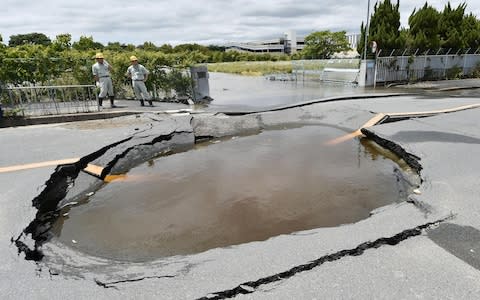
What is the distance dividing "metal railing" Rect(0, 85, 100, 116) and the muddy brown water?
500 centimetres

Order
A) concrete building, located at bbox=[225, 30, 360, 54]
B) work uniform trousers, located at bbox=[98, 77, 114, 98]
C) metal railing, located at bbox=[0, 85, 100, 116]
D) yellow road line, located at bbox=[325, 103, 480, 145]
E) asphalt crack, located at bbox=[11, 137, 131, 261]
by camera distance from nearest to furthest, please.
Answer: asphalt crack, located at bbox=[11, 137, 131, 261] < yellow road line, located at bbox=[325, 103, 480, 145] < metal railing, located at bbox=[0, 85, 100, 116] < work uniform trousers, located at bbox=[98, 77, 114, 98] < concrete building, located at bbox=[225, 30, 360, 54]

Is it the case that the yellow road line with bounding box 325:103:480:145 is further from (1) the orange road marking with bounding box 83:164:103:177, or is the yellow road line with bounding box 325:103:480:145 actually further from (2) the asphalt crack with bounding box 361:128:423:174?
(1) the orange road marking with bounding box 83:164:103:177

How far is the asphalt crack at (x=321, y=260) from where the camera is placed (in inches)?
97.8

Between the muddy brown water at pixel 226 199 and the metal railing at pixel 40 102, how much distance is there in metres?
5.00

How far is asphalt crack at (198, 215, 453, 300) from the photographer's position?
2484mm

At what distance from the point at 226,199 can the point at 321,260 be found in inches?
85.7

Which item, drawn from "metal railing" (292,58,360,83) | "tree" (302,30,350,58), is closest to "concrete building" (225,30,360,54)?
"tree" (302,30,350,58)

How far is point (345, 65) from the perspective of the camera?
19250mm

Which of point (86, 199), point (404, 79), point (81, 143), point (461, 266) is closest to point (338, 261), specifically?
point (461, 266)

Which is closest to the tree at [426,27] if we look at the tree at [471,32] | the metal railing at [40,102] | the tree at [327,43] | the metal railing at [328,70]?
the tree at [471,32]

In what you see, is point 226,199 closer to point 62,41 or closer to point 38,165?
point 38,165

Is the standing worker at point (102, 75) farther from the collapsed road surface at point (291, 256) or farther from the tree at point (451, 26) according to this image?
the tree at point (451, 26)

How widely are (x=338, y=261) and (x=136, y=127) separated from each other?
670 cm

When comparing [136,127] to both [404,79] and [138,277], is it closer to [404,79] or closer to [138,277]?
[138,277]
